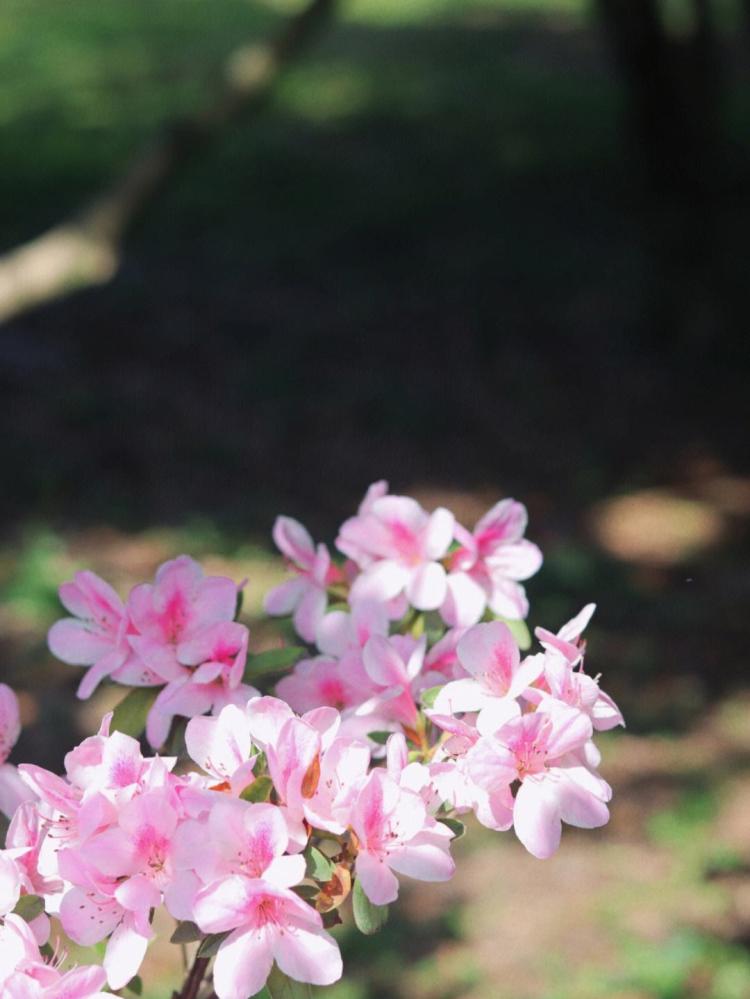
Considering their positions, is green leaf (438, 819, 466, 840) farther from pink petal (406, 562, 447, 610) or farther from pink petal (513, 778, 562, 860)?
pink petal (406, 562, 447, 610)

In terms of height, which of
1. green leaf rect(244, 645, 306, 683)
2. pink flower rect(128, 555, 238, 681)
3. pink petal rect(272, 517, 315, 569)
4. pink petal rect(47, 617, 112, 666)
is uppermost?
pink flower rect(128, 555, 238, 681)

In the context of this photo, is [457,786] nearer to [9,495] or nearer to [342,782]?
[342,782]

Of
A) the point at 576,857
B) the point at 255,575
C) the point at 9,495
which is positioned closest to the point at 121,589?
the point at 255,575

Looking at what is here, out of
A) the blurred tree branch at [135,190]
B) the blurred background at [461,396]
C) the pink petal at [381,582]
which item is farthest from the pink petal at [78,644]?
the blurred tree branch at [135,190]

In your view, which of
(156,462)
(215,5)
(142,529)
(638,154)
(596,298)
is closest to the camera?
(142,529)

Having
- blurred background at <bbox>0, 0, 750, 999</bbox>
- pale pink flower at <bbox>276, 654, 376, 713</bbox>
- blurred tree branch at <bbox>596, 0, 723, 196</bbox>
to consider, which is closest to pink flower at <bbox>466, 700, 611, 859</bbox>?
pale pink flower at <bbox>276, 654, 376, 713</bbox>

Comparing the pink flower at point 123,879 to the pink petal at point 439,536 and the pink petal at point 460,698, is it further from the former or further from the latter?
the pink petal at point 439,536
